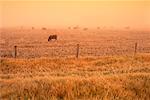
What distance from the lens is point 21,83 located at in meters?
11.6

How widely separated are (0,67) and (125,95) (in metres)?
9.57

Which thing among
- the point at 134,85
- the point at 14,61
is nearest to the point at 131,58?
the point at 14,61

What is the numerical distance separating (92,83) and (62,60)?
900 cm

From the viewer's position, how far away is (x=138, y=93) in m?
11.2

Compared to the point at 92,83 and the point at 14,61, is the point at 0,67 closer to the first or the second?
the point at 14,61

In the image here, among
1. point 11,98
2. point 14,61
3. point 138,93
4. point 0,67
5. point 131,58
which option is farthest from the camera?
point 131,58

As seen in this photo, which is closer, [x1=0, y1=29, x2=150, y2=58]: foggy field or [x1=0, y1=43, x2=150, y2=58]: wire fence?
[x1=0, y1=43, x2=150, y2=58]: wire fence

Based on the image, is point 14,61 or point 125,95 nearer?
point 125,95

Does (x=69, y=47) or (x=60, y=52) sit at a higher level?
(x=69, y=47)

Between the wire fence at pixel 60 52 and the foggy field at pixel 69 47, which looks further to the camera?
the foggy field at pixel 69 47

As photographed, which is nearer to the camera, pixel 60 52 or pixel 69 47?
pixel 60 52

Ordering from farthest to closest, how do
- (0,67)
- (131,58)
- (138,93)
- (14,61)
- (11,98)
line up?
(131,58) < (14,61) < (0,67) < (138,93) < (11,98)

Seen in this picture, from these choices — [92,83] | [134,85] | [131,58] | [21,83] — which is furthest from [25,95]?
[131,58]

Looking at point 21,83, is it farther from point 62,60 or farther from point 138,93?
point 62,60
